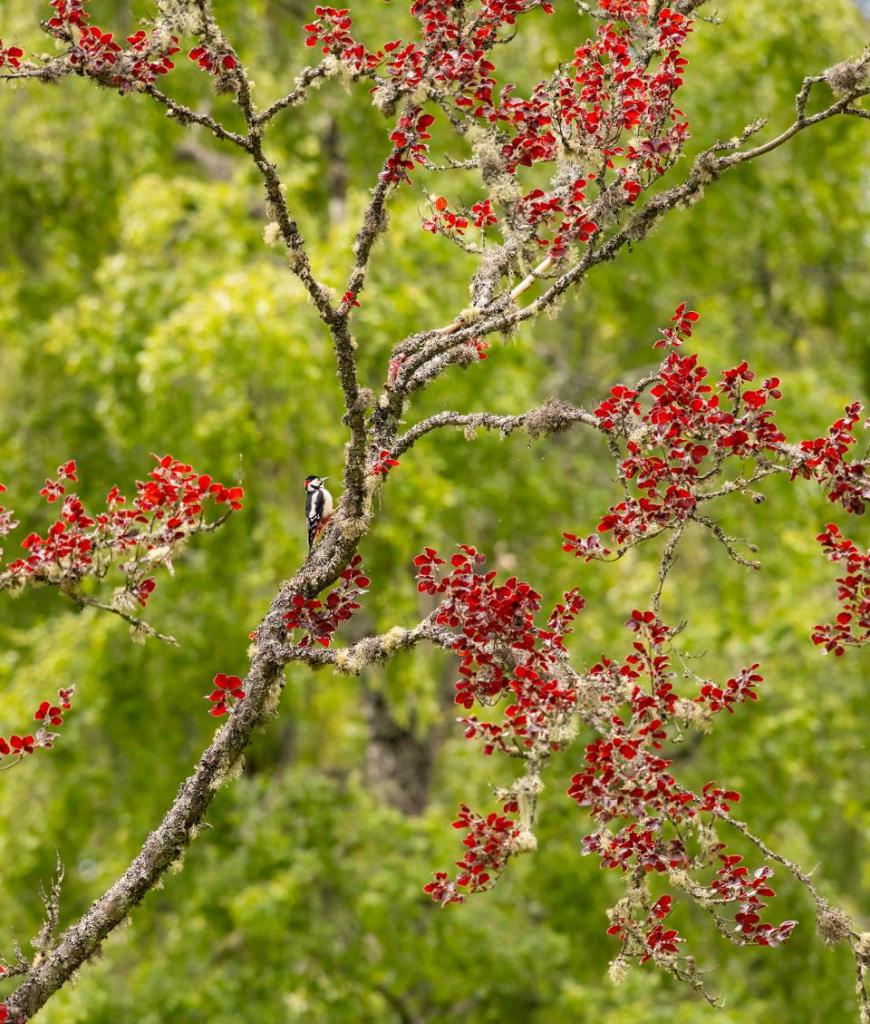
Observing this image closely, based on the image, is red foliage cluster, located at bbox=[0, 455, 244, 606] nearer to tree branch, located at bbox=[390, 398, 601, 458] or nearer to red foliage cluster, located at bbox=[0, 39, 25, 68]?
tree branch, located at bbox=[390, 398, 601, 458]

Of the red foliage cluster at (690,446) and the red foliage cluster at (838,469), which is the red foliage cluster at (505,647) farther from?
the red foliage cluster at (838,469)

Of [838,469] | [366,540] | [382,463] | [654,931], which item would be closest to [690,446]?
[838,469]

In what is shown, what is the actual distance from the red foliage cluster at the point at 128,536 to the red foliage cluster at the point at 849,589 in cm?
192

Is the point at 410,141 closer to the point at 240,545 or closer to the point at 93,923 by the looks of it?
the point at 93,923

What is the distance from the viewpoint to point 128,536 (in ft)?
15.1

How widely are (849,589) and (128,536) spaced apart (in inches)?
95.0

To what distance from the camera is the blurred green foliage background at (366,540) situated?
8898 mm

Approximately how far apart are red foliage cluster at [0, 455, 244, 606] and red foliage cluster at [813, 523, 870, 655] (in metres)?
1.92

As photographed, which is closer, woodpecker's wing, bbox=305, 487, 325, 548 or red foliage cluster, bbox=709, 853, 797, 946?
red foliage cluster, bbox=709, 853, 797, 946

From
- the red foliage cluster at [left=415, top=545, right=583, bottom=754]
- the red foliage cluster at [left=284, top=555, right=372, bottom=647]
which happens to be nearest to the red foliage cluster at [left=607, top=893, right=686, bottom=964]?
the red foliage cluster at [left=415, top=545, right=583, bottom=754]

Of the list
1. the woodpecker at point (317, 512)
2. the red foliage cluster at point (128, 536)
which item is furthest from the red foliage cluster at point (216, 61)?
the woodpecker at point (317, 512)

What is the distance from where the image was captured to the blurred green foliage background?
8.90m

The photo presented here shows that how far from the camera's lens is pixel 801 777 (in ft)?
30.0

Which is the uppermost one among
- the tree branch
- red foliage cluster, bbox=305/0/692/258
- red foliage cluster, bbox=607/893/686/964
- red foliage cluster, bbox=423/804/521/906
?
red foliage cluster, bbox=305/0/692/258
